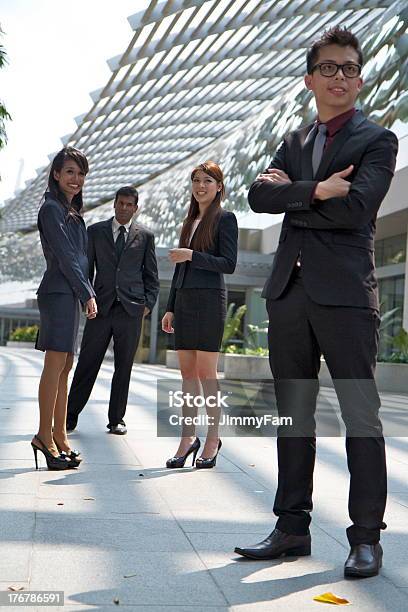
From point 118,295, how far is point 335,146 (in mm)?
3920

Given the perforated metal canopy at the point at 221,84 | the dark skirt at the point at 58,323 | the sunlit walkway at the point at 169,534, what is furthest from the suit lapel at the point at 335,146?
the perforated metal canopy at the point at 221,84

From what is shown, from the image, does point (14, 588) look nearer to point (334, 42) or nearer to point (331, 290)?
point (331, 290)

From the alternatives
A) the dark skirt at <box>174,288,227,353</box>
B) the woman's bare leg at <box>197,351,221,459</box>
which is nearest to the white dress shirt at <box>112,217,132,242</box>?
the dark skirt at <box>174,288,227,353</box>

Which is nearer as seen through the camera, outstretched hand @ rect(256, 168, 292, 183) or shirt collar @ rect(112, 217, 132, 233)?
outstretched hand @ rect(256, 168, 292, 183)

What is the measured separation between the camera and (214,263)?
5629 millimetres

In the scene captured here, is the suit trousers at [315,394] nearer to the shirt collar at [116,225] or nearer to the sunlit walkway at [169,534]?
the sunlit walkway at [169,534]

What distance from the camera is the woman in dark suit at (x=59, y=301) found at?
5.26 metres

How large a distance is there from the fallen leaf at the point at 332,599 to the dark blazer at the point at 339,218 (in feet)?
3.49

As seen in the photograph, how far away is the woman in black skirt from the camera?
5.65 m

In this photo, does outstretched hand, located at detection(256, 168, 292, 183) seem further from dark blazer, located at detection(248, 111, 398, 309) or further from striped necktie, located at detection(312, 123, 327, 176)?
striped necktie, located at detection(312, 123, 327, 176)

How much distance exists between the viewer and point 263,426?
8672 mm

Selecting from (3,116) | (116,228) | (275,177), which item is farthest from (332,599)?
(3,116)

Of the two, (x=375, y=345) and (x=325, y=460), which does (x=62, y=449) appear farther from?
(x=375, y=345)

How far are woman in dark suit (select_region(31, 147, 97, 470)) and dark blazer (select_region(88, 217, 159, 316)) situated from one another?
5.47ft
